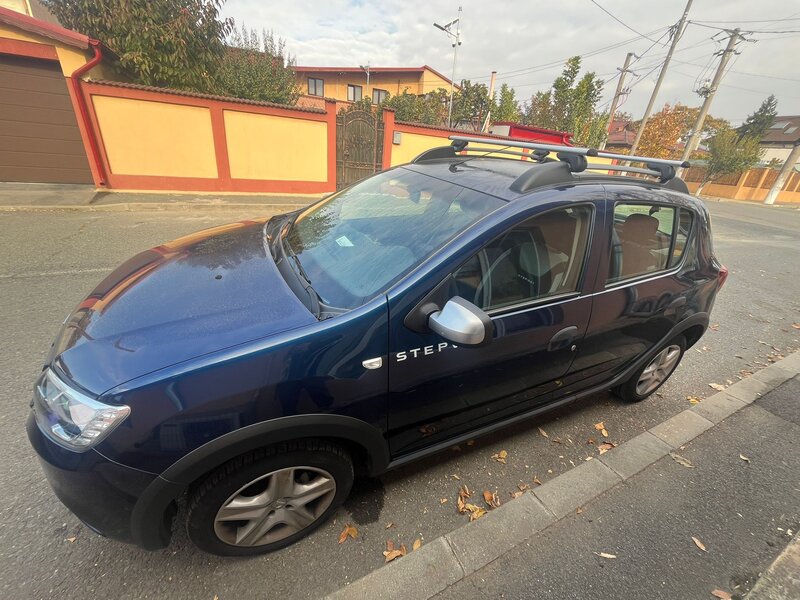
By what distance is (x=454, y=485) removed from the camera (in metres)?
2.12

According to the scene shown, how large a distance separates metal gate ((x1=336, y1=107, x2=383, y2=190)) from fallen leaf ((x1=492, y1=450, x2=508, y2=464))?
990cm

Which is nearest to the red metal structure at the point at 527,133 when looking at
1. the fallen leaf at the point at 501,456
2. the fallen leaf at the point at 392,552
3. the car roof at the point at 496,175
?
the car roof at the point at 496,175

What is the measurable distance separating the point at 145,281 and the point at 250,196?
8.89 meters

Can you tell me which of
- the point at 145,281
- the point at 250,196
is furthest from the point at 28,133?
the point at 145,281

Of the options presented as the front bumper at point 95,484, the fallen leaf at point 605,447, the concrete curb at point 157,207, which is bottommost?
the concrete curb at point 157,207

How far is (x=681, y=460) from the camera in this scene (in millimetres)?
2449

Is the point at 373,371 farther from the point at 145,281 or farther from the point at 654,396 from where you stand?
the point at 654,396

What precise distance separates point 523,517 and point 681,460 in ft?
4.30

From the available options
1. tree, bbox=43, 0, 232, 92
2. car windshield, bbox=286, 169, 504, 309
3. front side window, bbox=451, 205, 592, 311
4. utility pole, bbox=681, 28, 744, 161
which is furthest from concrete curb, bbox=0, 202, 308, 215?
utility pole, bbox=681, 28, 744, 161

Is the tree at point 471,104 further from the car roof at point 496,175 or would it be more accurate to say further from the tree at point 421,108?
the car roof at point 496,175

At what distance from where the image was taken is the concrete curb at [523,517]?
1.62 metres

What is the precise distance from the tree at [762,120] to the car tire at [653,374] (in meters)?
54.7

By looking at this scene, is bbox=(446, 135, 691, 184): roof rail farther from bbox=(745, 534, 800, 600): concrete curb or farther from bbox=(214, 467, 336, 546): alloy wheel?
bbox=(745, 534, 800, 600): concrete curb

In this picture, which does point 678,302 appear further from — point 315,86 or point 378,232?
point 315,86
